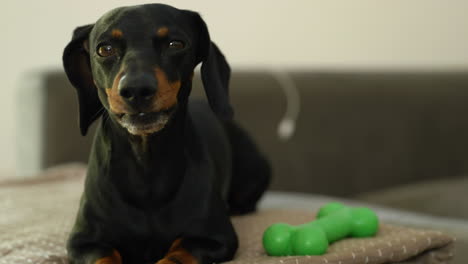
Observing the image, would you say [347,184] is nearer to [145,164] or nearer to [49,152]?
[49,152]

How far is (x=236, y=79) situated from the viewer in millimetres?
2895

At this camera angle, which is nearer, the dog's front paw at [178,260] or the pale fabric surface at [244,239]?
the dog's front paw at [178,260]

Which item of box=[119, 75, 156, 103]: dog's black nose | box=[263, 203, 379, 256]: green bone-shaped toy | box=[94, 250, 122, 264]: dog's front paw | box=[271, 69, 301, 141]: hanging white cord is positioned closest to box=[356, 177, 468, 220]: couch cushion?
box=[271, 69, 301, 141]: hanging white cord

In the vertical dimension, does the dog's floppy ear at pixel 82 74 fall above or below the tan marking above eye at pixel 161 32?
below

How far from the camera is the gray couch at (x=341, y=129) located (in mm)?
2748

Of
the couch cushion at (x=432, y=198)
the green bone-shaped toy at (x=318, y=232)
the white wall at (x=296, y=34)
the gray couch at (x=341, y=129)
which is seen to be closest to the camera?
the green bone-shaped toy at (x=318, y=232)

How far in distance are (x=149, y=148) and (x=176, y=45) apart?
0.78ft

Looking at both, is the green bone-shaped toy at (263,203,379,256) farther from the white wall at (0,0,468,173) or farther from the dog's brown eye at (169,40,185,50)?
the white wall at (0,0,468,173)

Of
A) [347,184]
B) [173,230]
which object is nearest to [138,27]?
[173,230]

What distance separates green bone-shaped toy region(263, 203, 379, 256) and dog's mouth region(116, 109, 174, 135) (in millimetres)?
377

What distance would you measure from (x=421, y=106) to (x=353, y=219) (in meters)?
1.72

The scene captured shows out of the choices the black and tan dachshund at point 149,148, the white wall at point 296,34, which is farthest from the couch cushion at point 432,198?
the black and tan dachshund at point 149,148

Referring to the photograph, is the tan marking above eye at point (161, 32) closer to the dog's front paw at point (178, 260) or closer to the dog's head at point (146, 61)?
the dog's head at point (146, 61)

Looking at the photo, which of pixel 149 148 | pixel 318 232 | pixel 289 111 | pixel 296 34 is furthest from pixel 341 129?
pixel 149 148
